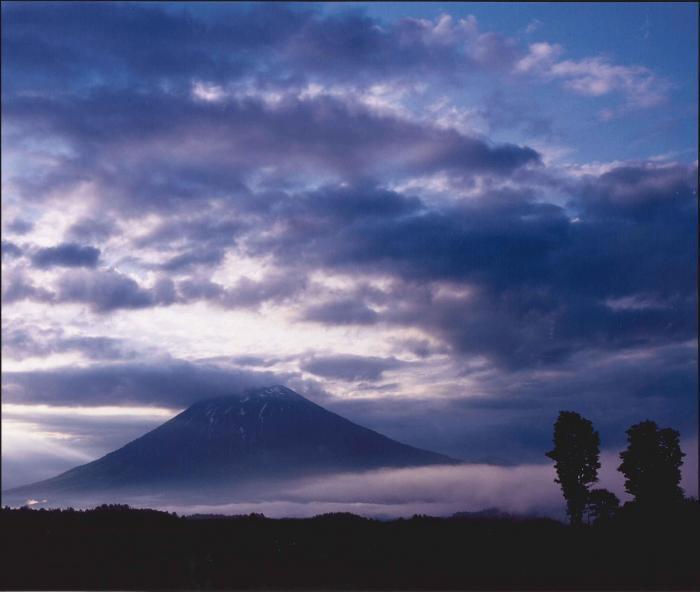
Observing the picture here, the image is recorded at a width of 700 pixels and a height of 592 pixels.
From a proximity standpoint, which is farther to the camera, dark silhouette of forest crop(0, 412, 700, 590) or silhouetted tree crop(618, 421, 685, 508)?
silhouetted tree crop(618, 421, 685, 508)

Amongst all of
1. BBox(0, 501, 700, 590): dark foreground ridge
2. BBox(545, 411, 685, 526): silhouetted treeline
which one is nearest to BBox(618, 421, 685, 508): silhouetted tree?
BBox(545, 411, 685, 526): silhouetted treeline

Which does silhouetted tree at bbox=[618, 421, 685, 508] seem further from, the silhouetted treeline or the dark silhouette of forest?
the dark silhouette of forest

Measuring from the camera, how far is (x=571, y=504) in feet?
229

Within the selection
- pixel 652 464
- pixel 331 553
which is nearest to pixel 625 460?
pixel 652 464

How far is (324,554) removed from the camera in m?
29.9

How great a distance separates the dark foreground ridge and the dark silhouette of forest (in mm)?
70

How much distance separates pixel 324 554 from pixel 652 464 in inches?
1917

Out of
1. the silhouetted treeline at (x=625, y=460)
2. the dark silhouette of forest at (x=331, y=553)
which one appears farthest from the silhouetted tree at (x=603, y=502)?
the dark silhouette of forest at (x=331, y=553)

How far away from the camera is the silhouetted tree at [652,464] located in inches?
2648

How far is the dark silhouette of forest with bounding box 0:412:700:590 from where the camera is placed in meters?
25.6

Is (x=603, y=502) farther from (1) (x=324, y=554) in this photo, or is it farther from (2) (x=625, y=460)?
(1) (x=324, y=554)

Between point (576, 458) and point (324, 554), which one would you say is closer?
point (324, 554)

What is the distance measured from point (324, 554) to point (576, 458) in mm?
46163

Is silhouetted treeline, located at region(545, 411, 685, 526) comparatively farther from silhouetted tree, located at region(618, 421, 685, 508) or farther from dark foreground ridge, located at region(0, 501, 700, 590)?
dark foreground ridge, located at region(0, 501, 700, 590)
